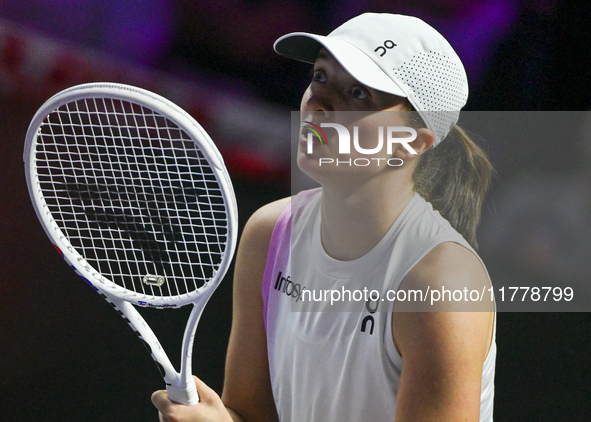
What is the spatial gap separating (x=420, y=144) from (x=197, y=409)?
481mm

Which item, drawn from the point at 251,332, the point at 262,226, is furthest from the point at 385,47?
the point at 251,332

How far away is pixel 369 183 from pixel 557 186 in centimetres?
62

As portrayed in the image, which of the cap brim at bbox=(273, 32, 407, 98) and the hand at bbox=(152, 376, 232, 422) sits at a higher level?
the cap brim at bbox=(273, 32, 407, 98)

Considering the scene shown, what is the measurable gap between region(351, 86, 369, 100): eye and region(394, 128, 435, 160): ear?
85 mm

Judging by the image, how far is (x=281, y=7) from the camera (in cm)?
133

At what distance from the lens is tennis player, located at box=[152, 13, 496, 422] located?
0.77 meters

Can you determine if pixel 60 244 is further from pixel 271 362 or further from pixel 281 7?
pixel 281 7

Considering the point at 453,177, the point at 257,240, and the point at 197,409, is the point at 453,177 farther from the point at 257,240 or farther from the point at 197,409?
the point at 197,409

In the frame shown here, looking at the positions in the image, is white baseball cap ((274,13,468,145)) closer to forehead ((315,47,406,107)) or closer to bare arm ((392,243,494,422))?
forehead ((315,47,406,107))

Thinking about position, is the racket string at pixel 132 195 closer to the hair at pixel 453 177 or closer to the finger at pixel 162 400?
the finger at pixel 162 400

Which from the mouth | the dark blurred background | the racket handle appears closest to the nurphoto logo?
→ the mouth

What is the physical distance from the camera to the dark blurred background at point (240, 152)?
1258mm

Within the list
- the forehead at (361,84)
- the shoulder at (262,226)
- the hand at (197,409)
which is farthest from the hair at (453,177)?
the hand at (197,409)

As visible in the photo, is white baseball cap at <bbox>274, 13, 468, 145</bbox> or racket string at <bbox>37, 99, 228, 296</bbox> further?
racket string at <bbox>37, 99, 228, 296</bbox>
